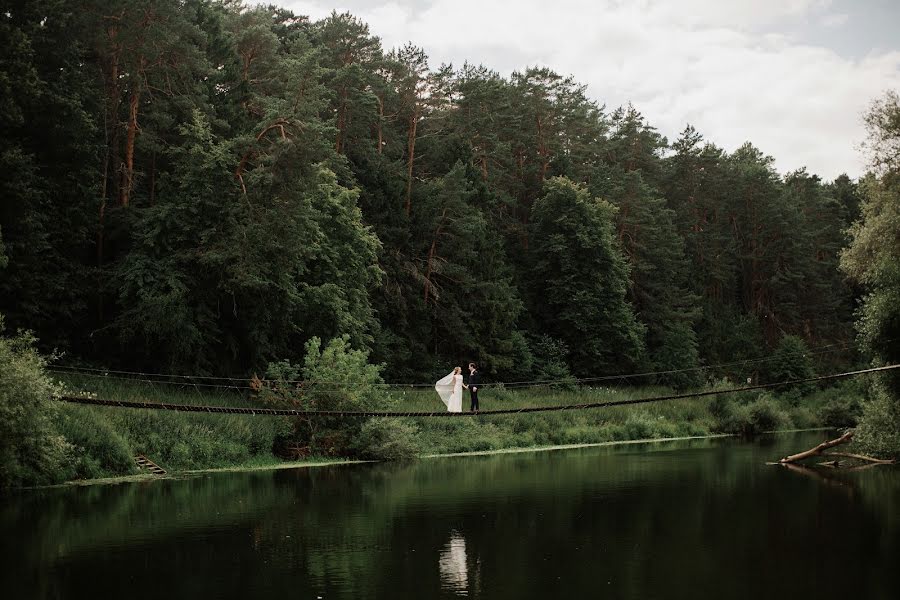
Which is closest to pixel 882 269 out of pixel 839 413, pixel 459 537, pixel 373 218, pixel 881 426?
pixel 881 426

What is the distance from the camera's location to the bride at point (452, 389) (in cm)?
2609

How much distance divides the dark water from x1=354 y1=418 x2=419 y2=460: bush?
425cm

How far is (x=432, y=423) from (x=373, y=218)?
13.5m

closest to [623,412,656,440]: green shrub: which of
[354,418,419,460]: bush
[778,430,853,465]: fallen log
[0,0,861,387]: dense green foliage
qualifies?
[0,0,861,387]: dense green foliage

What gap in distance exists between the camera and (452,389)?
86.8 ft

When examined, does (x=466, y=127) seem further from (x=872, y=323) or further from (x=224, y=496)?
(x=224, y=496)

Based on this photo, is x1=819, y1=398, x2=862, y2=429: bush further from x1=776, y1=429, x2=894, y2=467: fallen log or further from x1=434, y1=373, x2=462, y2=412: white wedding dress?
x1=434, y1=373, x2=462, y2=412: white wedding dress

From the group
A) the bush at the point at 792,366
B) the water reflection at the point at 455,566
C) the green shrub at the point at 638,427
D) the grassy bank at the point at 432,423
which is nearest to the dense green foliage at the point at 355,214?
the grassy bank at the point at 432,423

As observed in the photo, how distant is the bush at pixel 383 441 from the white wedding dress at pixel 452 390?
7291 millimetres

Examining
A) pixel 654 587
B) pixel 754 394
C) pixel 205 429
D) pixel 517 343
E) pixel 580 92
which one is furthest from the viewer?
pixel 580 92

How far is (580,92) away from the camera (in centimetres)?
7050

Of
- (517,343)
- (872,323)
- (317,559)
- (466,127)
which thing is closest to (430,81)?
(466,127)

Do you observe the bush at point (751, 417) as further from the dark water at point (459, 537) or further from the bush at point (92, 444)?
the bush at point (92, 444)

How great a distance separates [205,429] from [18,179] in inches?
375
